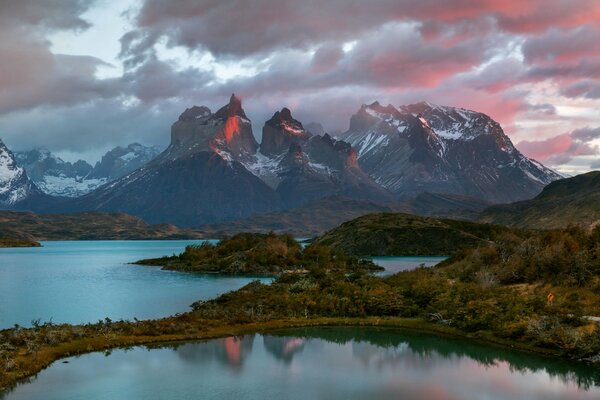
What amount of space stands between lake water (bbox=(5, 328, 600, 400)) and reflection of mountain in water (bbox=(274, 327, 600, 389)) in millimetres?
120

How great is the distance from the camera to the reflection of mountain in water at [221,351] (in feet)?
204

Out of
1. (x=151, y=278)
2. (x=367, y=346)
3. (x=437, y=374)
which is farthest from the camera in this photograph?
(x=151, y=278)

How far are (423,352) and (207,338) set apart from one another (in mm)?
26687

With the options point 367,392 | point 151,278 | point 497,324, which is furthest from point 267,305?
point 151,278

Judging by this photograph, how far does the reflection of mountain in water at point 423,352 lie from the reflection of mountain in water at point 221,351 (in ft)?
25.2

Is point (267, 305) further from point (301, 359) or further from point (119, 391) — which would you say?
point (119, 391)

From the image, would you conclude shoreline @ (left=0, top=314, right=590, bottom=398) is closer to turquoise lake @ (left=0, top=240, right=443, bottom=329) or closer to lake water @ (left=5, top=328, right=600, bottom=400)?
lake water @ (left=5, top=328, right=600, bottom=400)

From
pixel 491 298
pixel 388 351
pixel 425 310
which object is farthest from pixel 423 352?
pixel 491 298

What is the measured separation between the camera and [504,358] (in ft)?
212

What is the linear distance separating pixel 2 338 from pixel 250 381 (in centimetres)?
3080

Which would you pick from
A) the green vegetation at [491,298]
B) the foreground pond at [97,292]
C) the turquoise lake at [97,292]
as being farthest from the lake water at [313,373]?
the turquoise lake at [97,292]

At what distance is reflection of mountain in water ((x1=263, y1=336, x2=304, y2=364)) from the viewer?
212ft

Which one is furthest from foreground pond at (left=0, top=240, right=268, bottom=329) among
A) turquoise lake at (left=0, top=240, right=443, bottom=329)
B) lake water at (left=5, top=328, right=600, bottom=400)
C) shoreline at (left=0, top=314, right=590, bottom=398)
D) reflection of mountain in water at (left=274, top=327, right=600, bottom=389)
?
reflection of mountain in water at (left=274, top=327, right=600, bottom=389)

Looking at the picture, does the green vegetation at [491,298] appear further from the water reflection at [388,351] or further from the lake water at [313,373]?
the lake water at [313,373]
